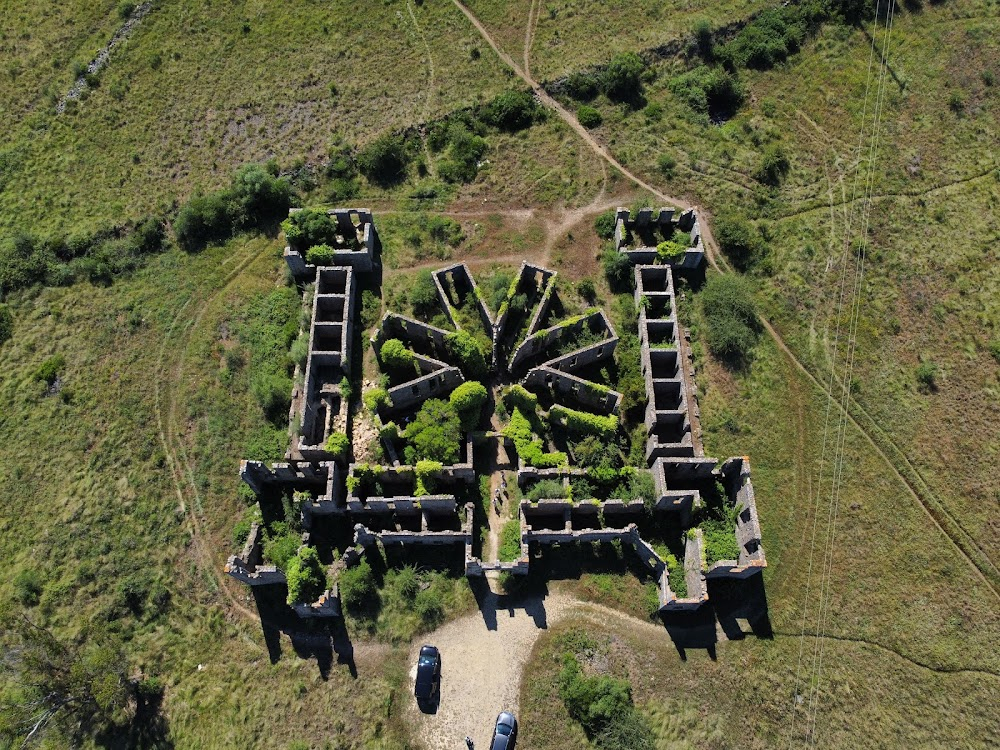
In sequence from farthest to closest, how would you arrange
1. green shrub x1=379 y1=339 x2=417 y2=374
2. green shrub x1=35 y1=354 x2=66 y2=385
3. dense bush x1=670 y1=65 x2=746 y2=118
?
dense bush x1=670 y1=65 x2=746 y2=118 < green shrub x1=35 y1=354 x2=66 y2=385 < green shrub x1=379 y1=339 x2=417 y2=374

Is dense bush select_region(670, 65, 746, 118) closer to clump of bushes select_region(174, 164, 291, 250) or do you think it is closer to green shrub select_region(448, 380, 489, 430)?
green shrub select_region(448, 380, 489, 430)

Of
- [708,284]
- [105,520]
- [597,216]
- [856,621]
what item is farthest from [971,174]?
[105,520]

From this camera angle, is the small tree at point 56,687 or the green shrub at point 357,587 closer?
the small tree at point 56,687

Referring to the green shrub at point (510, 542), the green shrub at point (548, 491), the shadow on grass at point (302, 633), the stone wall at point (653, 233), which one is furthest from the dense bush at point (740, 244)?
the shadow on grass at point (302, 633)


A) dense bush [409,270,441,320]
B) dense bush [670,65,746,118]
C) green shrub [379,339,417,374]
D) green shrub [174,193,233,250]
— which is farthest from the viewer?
dense bush [670,65,746,118]

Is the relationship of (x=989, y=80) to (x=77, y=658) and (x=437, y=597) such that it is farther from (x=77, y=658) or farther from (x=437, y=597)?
(x=77, y=658)

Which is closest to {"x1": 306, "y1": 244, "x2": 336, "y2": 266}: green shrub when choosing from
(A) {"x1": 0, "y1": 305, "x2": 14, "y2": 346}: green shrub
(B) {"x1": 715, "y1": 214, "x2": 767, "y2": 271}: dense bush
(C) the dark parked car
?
(A) {"x1": 0, "y1": 305, "x2": 14, "y2": 346}: green shrub

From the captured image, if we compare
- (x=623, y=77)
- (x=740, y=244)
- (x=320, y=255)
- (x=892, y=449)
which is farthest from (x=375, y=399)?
(x=623, y=77)

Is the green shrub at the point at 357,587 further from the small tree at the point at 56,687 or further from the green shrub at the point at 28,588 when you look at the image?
the green shrub at the point at 28,588
